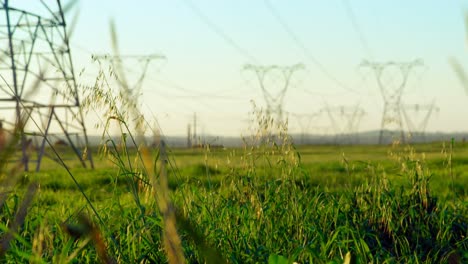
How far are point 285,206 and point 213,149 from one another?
2.28 feet

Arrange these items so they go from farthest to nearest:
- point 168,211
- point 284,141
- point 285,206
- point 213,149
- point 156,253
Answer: point 285,206
point 213,149
point 284,141
point 156,253
point 168,211

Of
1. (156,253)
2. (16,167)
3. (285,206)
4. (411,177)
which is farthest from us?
(411,177)

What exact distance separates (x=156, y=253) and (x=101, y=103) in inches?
32.1

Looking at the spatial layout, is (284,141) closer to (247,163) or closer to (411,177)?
(247,163)

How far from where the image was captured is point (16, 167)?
621 mm

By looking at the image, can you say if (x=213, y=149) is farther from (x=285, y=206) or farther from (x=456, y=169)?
(x=456, y=169)

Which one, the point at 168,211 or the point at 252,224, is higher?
the point at 168,211

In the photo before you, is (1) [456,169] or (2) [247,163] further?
(1) [456,169]

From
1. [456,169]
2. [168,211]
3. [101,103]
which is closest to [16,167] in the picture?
[168,211]

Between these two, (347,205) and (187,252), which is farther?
(347,205)

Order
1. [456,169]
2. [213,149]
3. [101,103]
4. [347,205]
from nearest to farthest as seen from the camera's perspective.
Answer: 1. [101,103]
2. [213,149]
3. [347,205]
4. [456,169]

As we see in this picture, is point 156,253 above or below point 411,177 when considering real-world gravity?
below

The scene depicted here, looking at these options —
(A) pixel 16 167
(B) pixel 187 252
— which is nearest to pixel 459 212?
(B) pixel 187 252

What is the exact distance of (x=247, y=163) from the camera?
3.92m
